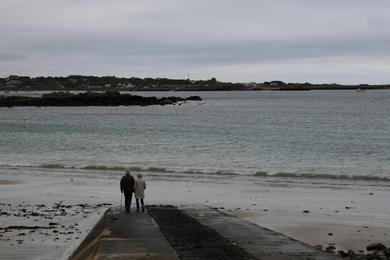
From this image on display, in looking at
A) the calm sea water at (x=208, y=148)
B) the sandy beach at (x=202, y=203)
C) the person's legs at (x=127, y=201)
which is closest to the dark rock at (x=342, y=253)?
the sandy beach at (x=202, y=203)

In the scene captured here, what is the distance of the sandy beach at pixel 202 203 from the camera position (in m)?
15.6

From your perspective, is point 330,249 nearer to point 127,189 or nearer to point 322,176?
point 127,189

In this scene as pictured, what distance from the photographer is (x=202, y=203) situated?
22.3 metres

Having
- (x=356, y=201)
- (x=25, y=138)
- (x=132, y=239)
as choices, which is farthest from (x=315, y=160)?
(x=25, y=138)

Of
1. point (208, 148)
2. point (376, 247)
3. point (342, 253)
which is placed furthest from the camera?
point (208, 148)

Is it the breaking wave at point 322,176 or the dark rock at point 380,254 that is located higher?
the dark rock at point 380,254

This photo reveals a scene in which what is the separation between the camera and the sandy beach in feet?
51.2

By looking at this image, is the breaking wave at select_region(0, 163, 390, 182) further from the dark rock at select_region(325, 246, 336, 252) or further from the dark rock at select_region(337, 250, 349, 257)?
the dark rock at select_region(337, 250, 349, 257)

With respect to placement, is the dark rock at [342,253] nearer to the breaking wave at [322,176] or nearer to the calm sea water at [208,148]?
the breaking wave at [322,176]

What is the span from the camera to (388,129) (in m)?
63.7

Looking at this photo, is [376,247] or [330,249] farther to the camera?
[330,249]

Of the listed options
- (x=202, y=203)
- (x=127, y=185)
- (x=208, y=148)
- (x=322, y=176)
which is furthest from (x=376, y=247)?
(x=208, y=148)

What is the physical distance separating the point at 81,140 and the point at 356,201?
35566mm

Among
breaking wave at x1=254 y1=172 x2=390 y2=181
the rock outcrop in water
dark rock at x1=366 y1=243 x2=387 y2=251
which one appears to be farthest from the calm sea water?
the rock outcrop in water
